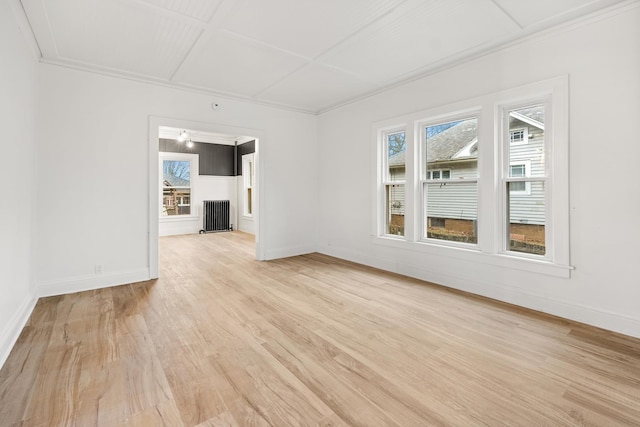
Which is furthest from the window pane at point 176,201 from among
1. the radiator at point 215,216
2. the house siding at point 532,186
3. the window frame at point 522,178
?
the house siding at point 532,186

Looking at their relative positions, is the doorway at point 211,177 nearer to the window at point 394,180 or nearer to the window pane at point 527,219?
the window at point 394,180

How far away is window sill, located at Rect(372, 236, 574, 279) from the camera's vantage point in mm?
2816

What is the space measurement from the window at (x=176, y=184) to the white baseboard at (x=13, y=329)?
5.41 m

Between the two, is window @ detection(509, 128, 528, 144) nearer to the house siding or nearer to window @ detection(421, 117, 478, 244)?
the house siding

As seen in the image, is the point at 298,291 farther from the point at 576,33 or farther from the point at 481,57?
the point at 576,33

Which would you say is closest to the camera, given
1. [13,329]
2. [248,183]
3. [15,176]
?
[13,329]

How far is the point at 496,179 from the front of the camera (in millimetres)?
3221

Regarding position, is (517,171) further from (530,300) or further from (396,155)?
(396,155)

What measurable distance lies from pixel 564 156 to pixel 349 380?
2704mm

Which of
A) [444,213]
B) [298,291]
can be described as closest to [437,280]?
[444,213]

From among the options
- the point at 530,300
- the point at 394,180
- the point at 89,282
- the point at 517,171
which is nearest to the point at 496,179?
the point at 517,171

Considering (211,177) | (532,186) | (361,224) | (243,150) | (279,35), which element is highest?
(243,150)

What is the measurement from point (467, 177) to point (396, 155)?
3.77ft

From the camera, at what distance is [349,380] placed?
6.10 feet
